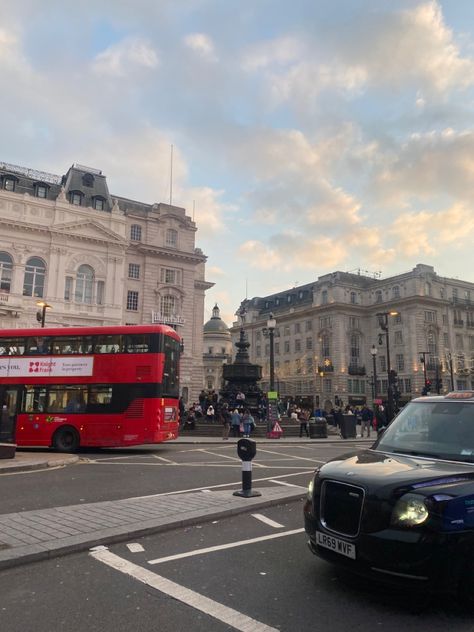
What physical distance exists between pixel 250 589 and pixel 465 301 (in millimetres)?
75364

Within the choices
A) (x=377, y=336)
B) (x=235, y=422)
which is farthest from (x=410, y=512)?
(x=377, y=336)

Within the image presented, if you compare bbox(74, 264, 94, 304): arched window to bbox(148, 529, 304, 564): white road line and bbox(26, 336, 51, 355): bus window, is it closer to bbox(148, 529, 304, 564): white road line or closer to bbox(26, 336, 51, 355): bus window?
bbox(26, 336, 51, 355): bus window

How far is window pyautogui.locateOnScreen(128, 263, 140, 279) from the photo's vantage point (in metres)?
48.0

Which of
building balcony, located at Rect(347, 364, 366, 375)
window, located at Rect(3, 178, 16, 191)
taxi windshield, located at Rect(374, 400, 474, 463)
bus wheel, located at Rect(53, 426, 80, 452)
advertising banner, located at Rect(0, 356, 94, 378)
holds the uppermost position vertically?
window, located at Rect(3, 178, 16, 191)

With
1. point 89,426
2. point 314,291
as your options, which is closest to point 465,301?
point 314,291

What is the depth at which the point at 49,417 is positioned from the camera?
17484 mm

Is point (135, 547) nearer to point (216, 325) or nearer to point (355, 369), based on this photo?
point (355, 369)

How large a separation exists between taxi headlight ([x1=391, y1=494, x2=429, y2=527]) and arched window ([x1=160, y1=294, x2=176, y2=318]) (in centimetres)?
4595

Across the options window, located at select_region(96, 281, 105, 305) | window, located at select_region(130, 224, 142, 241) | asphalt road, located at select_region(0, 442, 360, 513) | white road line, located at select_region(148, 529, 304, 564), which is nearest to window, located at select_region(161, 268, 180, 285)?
window, located at select_region(130, 224, 142, 241)

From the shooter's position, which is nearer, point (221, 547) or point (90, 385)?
point (221, 547)

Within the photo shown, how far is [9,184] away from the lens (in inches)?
1688

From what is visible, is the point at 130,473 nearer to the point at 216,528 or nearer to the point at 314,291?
the point at 216,528

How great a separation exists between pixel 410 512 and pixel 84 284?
43285mm

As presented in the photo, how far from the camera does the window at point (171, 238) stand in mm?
50541
